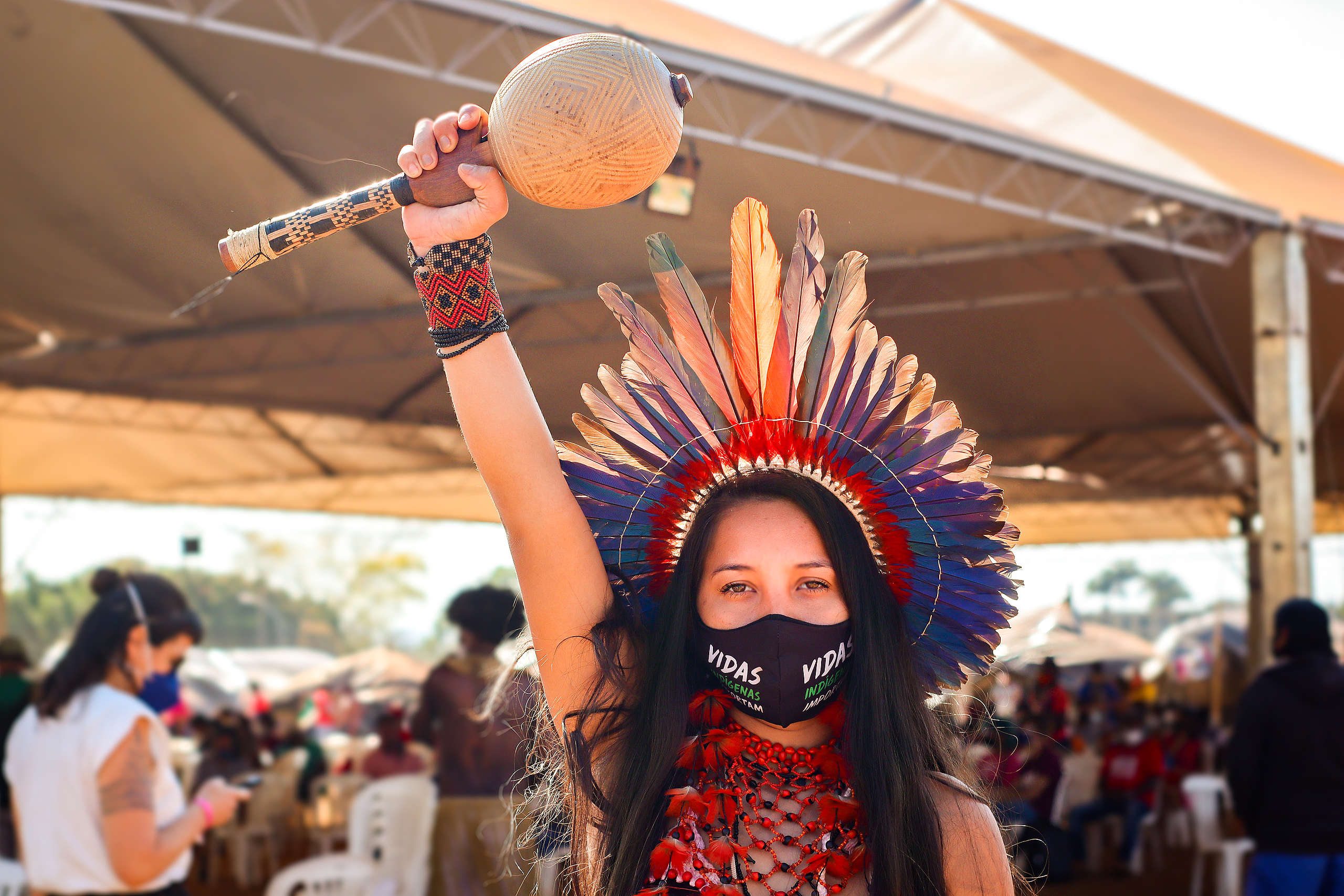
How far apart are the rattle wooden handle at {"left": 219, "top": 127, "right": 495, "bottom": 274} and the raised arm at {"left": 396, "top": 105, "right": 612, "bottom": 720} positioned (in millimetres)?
23

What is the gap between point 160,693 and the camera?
4.27 metres

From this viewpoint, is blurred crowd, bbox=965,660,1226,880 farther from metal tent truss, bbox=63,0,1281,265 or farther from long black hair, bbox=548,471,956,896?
long black hair, bbox=548,471,956,896

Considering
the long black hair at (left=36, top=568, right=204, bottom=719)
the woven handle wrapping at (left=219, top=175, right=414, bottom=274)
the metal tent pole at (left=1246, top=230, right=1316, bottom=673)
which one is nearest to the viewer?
the woven handle wrapping at (left=219, top=175, right=414, bottom=274)

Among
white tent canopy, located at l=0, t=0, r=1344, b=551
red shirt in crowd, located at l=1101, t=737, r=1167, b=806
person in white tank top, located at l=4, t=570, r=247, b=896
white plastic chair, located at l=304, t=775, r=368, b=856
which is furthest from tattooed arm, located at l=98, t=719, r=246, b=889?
red shirt in crowd, located at l=1101, t=737, r=1167, b=806

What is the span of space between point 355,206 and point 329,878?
4.60 metres

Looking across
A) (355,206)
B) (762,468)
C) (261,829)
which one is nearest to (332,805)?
(261,829)

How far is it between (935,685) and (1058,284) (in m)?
6.15

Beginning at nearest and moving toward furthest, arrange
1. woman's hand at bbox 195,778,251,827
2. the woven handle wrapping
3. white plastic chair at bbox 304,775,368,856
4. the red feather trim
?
the woven handle wrapping → the red feather trim → woman's hand at bbox 195,778,251,827 → white plastic chair at bbox 304,775,368,856

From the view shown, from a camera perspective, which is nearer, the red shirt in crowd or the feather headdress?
the feather headdress

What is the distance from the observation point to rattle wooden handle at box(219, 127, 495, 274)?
1.31 meters

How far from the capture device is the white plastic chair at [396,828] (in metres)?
5.36

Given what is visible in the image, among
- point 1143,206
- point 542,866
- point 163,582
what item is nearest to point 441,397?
point 163,582

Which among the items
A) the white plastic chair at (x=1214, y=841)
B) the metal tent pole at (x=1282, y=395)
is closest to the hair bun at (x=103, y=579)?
the metal tent pole at (x=1282, y=395)

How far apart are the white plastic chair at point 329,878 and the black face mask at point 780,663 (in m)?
4.19
